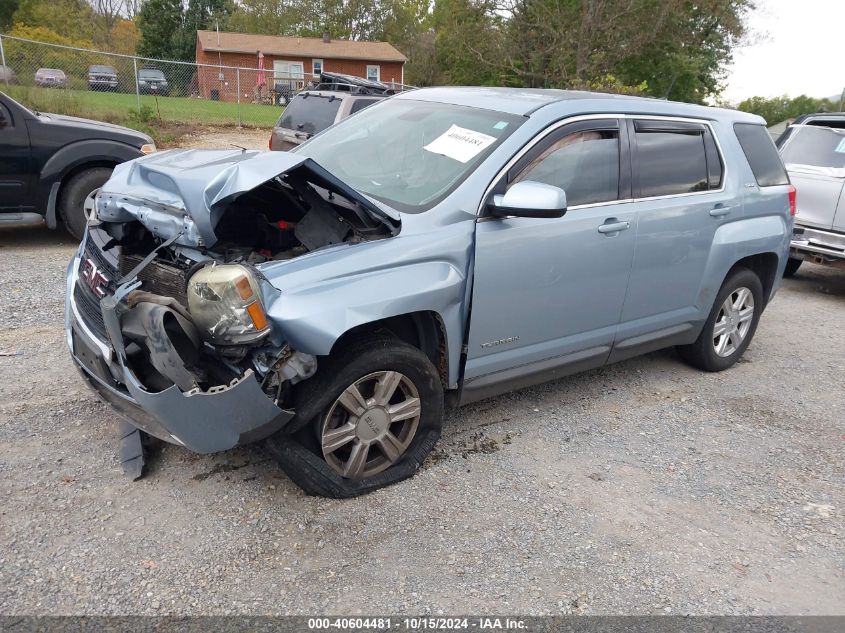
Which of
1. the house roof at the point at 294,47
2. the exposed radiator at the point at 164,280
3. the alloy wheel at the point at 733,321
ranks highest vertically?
the house roof at the point at 294,47

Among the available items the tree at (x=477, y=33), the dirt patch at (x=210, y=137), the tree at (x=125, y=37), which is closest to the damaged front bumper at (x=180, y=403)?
the dirt patch at (x=210, y=137)

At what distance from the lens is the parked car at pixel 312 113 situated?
9.18 meters

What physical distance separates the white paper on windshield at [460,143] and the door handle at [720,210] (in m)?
1.86

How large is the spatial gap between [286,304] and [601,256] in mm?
1977

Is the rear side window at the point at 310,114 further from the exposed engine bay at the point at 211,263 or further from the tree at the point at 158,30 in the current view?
the tree at the point at 158,30

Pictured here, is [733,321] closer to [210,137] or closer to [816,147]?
[816,147]

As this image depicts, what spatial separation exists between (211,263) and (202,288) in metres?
0.15

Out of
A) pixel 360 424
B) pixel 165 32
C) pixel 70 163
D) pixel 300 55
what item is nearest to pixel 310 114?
pixel 70 163

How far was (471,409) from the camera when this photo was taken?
4.23 meters

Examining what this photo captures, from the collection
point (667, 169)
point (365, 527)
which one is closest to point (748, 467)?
point (667, 169)

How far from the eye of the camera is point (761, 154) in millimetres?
5020

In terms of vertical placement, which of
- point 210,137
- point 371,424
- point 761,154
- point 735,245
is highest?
point 761,154

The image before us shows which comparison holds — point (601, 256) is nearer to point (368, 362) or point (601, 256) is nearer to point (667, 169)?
point (667, 169)

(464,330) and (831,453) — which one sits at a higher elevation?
(464,330)
